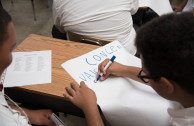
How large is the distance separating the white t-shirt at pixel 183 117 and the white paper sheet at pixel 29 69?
0.53 metres

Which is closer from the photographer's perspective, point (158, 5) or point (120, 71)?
point (120, 71)

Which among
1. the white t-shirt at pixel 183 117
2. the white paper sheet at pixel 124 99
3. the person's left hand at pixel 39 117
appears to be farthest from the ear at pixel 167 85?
the person's left hand at pixel 39 117

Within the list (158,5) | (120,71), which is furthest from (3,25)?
(158,5)

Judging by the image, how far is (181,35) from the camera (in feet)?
1.43

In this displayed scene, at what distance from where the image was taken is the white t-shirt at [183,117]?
55 cm

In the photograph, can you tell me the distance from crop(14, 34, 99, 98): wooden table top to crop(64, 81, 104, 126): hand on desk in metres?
0.04

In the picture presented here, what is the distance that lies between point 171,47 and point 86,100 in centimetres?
41

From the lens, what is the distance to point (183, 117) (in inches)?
22.9

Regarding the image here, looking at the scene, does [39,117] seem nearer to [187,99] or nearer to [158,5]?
[187,99]

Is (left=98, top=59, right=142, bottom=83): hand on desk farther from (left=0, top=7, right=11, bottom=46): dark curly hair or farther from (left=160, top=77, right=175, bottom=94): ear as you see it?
(left=0, top=7, right=11, bottom=46): dark curly hair

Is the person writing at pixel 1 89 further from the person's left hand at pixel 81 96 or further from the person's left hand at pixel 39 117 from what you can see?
the person's left hand at pixel 81 96

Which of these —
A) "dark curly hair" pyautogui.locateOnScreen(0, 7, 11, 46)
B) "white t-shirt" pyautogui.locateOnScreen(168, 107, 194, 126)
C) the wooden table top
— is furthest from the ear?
"dark curly hair" pyautogui.locateOnScreen(0, 7, 11, 46)

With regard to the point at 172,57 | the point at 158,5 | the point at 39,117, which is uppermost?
the point at 172,57

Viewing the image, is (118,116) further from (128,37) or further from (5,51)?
(128,37)
